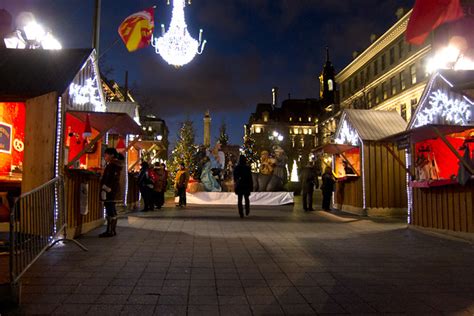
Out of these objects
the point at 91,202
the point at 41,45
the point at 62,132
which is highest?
the point at 41,45

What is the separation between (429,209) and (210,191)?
13.4 metres

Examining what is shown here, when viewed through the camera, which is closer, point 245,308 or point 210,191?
point 245,308

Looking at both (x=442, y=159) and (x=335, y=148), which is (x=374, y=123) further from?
(x=442, y=159)

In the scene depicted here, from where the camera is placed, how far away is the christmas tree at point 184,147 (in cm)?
3681

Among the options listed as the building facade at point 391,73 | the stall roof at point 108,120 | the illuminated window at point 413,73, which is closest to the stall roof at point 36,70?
the stall roof at point 108,120

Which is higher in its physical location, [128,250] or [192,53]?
[192,53]

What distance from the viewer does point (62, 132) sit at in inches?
363

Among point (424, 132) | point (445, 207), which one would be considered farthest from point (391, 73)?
point (445, 207)

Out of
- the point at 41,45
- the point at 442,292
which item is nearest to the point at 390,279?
the point at 442,292

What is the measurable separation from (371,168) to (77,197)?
11450mm

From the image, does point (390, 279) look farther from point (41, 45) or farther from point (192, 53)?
point (41, 45)

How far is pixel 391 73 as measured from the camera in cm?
5434

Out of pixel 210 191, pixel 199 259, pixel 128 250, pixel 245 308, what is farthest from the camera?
pixel 210 191

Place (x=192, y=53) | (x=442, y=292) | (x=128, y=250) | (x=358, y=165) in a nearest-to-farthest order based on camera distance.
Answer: (x=442, y=292) < (x=128, y=250) < (x=192, y=53) < (x=358, y=165)
